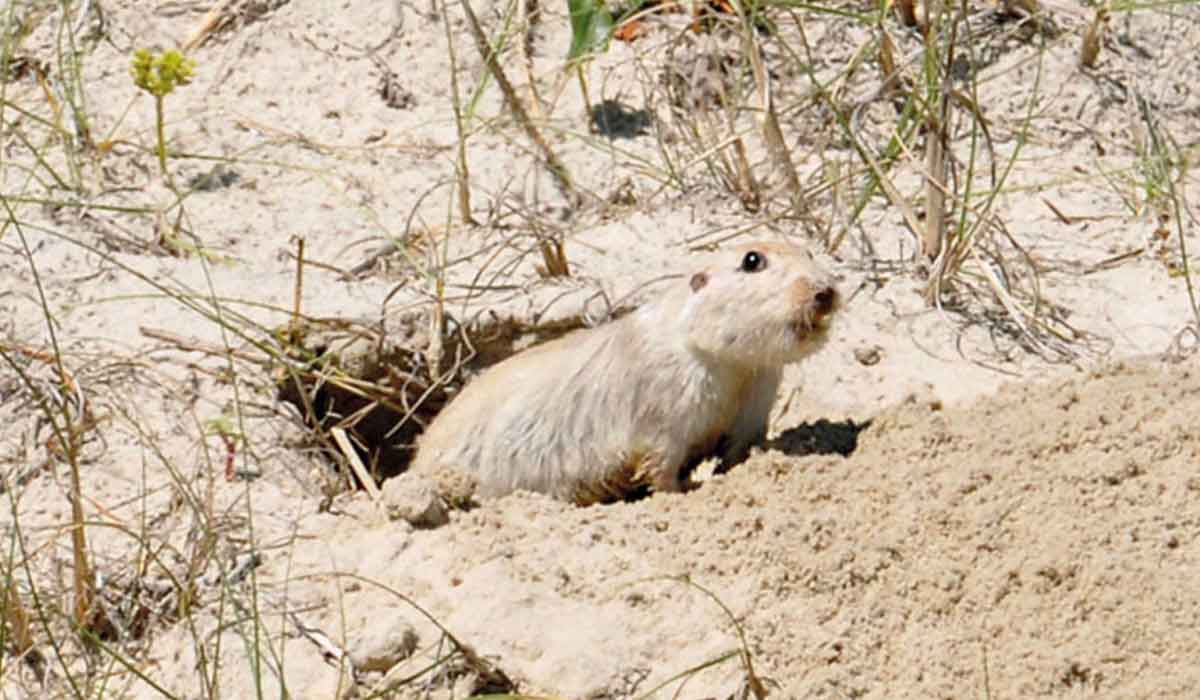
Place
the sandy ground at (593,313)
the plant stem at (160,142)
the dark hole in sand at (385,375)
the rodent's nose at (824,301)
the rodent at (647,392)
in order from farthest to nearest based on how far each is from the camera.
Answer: the plant stem at (160,142) < the dark hole in sand at (385,375) < the rodent at (647,392) < the rodent's nose at (824,301) < the sandy ground at (593,313)

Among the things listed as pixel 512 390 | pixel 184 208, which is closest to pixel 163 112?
pixel 184 208

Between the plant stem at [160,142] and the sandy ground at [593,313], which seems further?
the plant stem at [160,142]

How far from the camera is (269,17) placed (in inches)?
269

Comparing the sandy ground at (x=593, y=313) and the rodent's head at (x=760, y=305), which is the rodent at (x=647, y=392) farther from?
the sandy ground at (x=593, y=313)

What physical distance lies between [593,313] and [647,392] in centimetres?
69

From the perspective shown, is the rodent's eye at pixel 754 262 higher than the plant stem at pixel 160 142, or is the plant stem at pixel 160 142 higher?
the plant stem at pixel 160 142

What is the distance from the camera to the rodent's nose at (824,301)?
15.6 ft

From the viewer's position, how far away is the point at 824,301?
187 inches

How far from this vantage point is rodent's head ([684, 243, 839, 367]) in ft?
15.6

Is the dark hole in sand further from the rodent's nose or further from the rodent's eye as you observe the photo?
the rodent's nose

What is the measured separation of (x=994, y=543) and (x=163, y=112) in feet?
11.8

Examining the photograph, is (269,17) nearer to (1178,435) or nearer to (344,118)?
(344,118)

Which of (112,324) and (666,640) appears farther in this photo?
(112,324)

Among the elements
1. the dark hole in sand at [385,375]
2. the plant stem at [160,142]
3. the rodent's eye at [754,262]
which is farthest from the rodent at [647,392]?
the plant stem at [160,142]
